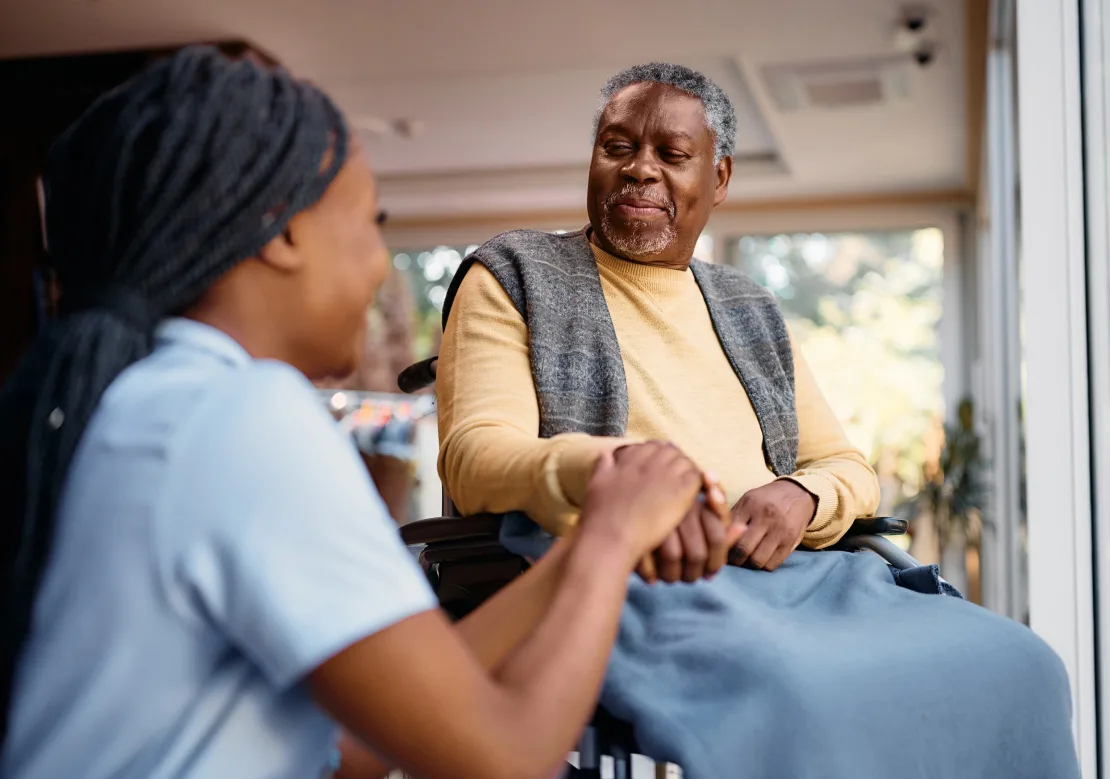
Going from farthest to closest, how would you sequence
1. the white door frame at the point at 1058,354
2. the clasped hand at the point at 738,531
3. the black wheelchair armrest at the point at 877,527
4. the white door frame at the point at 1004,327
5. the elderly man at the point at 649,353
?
the white door frame at the point at 1004,327 → the white door frame at the point at 1058,354 → the black wheelchair armrest at the point at 877,527 → the elderly man at the point at 649,353 → the clasped hand at the point at 738,531

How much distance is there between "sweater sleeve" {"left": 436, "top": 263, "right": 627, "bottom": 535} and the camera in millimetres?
1154

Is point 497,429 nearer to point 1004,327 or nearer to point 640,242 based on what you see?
point 640,242

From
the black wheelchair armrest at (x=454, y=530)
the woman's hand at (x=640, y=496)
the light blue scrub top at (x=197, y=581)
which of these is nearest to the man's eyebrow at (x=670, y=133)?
the black wheelchair armrest at (x=454, y=530)

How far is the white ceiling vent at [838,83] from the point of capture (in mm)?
5523

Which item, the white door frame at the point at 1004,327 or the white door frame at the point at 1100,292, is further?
the white door frame at the point at 1004,327

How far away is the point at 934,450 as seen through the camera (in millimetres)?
7562

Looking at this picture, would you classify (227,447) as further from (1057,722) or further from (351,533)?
(1057,722)

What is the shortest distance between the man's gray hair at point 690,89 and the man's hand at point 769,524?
0.60 metres

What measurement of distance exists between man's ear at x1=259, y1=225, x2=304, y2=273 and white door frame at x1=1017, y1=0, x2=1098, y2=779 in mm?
1928

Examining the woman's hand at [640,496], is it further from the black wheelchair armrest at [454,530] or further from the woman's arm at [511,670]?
the black wheelchair armrest at [454,530]

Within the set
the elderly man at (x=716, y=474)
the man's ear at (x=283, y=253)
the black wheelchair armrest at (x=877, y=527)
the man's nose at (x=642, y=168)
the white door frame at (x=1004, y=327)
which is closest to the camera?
the man's ear at (x=283, y=253)

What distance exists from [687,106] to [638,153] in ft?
0.35

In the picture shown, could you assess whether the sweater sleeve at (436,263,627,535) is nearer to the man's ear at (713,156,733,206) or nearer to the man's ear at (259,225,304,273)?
the man's ear at (259,225,304,273)

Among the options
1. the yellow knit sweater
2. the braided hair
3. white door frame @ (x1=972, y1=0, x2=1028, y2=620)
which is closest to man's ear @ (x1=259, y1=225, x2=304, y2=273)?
the braided hair
